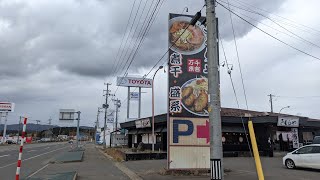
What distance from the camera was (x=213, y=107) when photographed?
1030 centimetres

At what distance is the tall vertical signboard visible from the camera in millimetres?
17672

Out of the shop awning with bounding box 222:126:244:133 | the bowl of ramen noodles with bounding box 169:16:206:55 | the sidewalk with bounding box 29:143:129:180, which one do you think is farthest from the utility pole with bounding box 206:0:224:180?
the shop awning with bounding box 222:126:244:133

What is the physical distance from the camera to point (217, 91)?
1045cm

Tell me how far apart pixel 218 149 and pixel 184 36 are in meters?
10.0

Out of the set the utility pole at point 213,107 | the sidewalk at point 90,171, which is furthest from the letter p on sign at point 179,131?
the utility pole at point 213,107

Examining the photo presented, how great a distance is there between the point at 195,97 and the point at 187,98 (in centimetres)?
47

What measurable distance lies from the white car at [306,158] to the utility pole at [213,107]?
10720 mm

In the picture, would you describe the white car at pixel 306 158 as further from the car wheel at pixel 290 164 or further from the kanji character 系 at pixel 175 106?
the kanji character 系 at pixel 175 106

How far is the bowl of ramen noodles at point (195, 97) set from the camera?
1833cm

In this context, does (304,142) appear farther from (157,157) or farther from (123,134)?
(123,134)

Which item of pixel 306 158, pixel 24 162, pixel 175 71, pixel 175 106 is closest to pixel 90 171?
pixel 175 106

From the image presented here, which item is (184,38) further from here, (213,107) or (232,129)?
(232,129)

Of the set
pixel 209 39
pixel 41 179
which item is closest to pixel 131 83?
pixel 41 179

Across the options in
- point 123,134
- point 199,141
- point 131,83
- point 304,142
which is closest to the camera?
point 199,141
